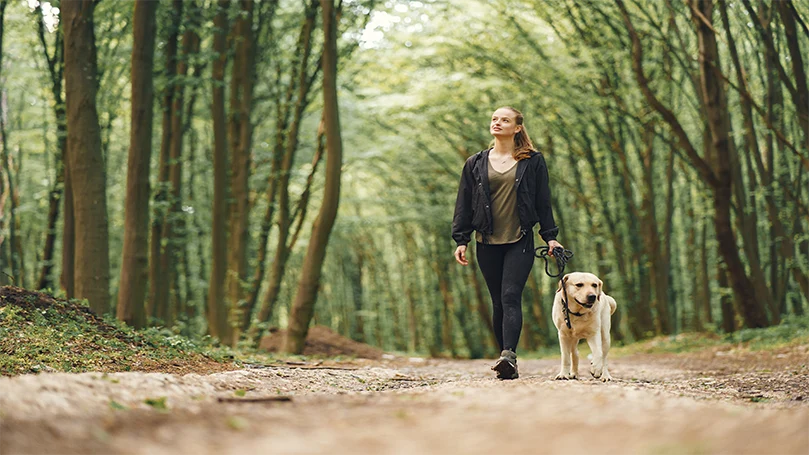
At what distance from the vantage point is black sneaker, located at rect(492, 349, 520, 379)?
5.91 metres

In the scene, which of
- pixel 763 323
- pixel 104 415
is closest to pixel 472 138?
pixel 763 323

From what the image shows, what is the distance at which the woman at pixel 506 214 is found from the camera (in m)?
6.19

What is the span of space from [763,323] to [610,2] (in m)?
6.25

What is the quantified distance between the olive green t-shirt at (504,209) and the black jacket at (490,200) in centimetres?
4

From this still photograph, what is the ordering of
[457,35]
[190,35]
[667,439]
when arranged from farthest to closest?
[457,35] < [190,35] < [667,439]

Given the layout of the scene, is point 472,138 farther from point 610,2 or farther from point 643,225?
point 610,2

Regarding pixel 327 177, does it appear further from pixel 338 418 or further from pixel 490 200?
pixel 338 418

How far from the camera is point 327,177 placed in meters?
11.0

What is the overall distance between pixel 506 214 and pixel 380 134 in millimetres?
17876

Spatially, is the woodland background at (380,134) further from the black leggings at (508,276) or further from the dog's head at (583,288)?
the dog's head at (583,288)

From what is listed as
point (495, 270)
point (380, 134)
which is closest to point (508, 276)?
point (495, 270)

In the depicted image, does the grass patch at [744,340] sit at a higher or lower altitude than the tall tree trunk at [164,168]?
lower

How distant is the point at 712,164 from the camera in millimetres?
14758

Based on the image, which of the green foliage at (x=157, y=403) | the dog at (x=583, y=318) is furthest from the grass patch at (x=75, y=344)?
the dog at (x=583, y=318)
